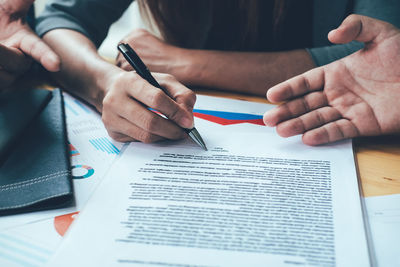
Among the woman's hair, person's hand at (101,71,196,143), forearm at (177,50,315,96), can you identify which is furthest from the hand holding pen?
the woman's hair

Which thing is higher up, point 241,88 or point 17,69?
point 241,88

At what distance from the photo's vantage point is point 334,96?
67cm

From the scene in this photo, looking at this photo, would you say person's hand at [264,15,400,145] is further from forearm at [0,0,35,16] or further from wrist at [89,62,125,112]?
forearm at [0,0,35,16]

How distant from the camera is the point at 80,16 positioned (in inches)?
39.2

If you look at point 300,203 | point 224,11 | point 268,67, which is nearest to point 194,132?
point 300,203

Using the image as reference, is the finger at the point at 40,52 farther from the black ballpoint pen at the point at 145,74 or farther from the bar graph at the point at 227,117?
the bar graph at the point at 227,117

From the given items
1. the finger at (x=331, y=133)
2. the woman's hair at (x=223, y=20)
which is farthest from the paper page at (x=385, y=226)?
the woman's hair at (x=223, y=20)

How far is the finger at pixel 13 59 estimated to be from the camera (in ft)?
2.35

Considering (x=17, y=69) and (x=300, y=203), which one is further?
(x=17, y=69)

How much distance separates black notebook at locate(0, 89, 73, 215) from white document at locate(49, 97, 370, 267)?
2.5 inches

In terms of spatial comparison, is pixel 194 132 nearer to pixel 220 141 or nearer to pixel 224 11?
pixel 220 141

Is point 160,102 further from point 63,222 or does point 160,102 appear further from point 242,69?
point 242,69

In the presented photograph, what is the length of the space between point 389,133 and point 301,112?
0.57ft

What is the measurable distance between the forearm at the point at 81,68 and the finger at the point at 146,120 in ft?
0.49
